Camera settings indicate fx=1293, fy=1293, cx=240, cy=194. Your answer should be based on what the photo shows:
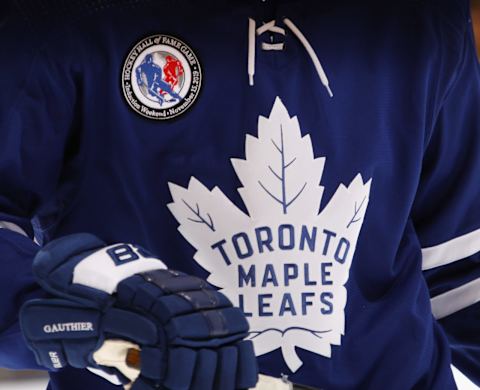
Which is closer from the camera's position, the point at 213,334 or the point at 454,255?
the point at 213,334

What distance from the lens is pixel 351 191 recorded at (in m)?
1.47

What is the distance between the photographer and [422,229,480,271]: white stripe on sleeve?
164cm

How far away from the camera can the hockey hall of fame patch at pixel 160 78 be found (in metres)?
1.41

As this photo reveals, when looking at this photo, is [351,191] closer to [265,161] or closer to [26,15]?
[265,161]

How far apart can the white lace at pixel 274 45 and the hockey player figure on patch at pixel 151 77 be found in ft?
0.32

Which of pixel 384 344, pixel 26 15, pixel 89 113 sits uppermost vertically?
pixel 26 15

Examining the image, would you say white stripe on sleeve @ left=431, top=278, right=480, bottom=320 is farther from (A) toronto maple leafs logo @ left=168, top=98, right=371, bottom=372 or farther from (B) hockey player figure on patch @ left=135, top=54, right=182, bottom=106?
(B) hockey player figure on patch @ left=135, top=54, right=182, bottom=106

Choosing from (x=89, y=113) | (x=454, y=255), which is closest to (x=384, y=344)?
(x=454, y=255)

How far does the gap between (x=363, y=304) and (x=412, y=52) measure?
0.98ft

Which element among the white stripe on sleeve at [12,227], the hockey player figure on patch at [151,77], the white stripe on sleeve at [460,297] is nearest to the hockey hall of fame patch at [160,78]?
the hockey player figure on patch at [151,77]

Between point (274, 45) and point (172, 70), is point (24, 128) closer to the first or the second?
point (172, 70)

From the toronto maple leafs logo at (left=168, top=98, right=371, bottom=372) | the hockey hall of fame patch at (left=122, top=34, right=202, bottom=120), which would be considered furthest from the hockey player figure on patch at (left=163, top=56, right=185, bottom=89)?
the toronto maple leafs logo at (left=168, top=98, right=371, bottom=372)

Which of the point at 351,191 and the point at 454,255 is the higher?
the point at 351,191

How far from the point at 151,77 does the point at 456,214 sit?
0.45 metres
